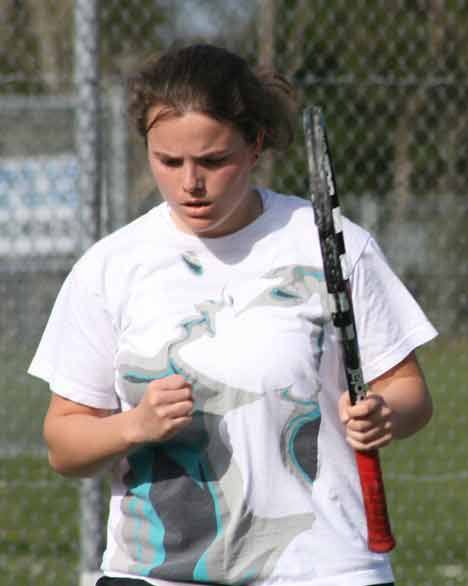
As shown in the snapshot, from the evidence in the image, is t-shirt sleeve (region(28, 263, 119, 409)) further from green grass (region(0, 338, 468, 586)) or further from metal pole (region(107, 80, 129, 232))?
green grass (region(0, 338, 468, 586))

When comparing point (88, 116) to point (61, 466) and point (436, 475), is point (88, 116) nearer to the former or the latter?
point (61, 466)

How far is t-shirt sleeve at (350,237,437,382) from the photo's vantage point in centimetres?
255

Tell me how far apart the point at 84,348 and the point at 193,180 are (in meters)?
0.40

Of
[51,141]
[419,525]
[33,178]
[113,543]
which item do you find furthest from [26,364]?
[113,543]

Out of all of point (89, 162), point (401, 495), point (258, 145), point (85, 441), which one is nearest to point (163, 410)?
point (85, 441)

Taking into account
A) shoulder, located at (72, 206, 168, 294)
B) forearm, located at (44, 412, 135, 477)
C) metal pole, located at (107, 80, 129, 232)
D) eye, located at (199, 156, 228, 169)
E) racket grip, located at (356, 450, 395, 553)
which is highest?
metal pole, located at (107, 80, 129, 232)

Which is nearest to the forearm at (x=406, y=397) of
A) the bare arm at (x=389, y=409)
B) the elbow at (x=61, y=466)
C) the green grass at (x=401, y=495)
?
the bare arm at (x=389, y=409)

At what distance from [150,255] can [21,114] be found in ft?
12.0

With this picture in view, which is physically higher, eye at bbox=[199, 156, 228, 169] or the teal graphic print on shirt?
eye at bbox=[199, 156, 228, 169]

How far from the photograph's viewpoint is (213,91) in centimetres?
249

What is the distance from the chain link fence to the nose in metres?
2.19

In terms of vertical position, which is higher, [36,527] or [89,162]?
[89,162]

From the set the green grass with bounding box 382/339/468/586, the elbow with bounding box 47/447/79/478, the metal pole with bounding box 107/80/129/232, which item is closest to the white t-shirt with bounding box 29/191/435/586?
the elbow with bounding box 47/447/79/478

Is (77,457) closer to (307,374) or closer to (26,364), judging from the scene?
(307,374)
